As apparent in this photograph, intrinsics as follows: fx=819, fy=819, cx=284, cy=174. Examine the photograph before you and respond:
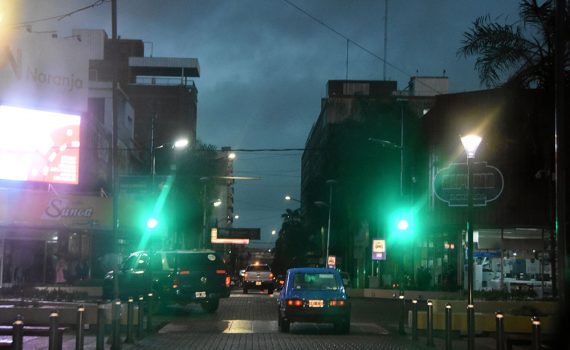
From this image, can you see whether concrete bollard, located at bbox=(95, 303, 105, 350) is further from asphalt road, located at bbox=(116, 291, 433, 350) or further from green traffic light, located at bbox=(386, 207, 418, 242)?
green traffic light, located at bbox=(386, 207, 418, 242)

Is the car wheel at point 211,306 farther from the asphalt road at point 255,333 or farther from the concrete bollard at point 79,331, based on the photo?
the concrete bollard at point 79,331

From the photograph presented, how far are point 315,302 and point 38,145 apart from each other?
1903 cm

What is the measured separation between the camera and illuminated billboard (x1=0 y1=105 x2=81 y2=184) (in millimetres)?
33594

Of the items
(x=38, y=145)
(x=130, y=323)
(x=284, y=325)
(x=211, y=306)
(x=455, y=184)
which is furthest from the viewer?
(x=38, y=145)

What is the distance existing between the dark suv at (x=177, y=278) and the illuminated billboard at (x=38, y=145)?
9058 mm

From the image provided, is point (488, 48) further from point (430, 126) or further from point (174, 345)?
point (430, 126)

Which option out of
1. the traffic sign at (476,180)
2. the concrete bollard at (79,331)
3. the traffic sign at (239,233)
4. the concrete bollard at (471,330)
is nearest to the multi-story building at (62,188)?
the concrete bollard at (79,331)

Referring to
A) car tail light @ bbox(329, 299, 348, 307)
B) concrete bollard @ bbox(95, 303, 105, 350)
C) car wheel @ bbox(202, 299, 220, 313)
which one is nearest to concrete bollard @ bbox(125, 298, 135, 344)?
concrete bollard @ bbox(95, 303, 105, 350)

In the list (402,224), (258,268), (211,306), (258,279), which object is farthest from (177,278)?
(258,268)

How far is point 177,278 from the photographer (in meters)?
26.4

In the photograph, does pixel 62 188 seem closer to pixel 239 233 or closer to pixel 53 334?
pixel 53 334

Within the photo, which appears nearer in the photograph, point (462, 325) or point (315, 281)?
point (462, 325)

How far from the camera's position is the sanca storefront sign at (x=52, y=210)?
3712cm

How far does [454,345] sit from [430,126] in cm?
2486
